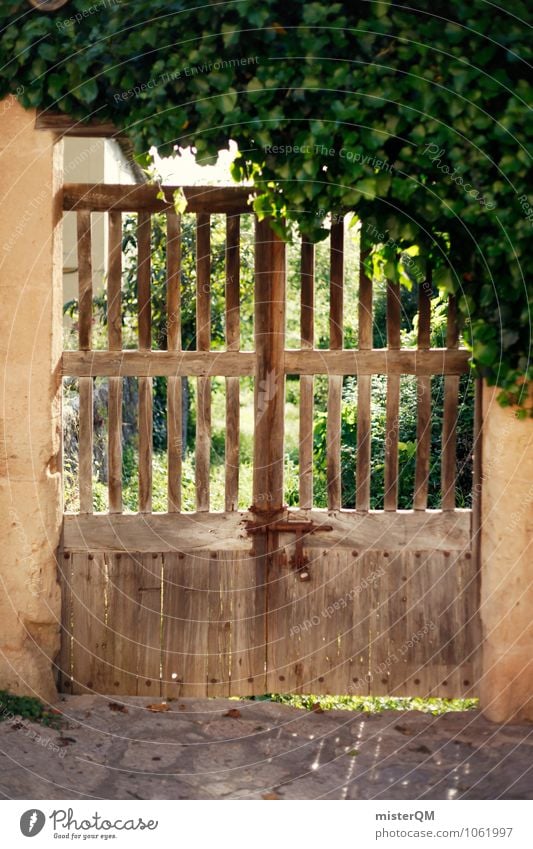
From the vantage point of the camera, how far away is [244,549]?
563 cm

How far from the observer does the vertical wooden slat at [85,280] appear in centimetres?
547

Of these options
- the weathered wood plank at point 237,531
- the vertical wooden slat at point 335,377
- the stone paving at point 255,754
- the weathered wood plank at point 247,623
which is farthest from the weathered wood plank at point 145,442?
the stone paving at point 255,754

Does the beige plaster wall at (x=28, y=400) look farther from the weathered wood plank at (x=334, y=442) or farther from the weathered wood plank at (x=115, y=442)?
the weathered wood plank at (x=334, y=442)

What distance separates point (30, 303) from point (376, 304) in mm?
7023

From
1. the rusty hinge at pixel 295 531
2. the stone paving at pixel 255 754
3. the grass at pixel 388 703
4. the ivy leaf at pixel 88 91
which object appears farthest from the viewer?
the grass at pixel 388 703

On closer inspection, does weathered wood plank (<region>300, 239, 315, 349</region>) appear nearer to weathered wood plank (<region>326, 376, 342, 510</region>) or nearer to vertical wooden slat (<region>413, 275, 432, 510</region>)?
weathered wood plank (<region>326, 376, 342, 510</region>)

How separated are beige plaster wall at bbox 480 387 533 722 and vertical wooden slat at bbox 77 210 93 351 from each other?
7.83ft

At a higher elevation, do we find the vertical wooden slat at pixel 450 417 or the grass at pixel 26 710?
the vertical wooden slat at pixel 450 417

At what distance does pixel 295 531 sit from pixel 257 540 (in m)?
0.24

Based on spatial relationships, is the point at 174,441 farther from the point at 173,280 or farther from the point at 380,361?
the point at 380,361

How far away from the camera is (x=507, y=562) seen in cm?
521
